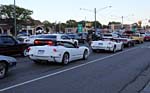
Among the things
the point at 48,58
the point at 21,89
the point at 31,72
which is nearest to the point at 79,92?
the point at 21,89

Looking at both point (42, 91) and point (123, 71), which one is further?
point (123, 71)

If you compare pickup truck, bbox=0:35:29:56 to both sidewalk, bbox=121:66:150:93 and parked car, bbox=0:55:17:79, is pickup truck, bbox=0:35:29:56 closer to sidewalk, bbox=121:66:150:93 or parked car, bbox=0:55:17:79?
parked car, bbox=0:55:17:79

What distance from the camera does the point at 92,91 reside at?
9.03 metres

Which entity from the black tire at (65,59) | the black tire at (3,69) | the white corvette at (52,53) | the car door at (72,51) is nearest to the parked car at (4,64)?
the black tire at (3,69)

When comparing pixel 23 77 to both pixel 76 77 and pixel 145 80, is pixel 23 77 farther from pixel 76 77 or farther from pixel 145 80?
pixel 145 80

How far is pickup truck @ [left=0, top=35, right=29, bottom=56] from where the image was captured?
18.7 metres

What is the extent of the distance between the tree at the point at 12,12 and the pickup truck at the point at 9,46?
92.0m

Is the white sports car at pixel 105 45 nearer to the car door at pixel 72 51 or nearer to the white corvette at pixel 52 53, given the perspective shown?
the car door at pixel 72 51

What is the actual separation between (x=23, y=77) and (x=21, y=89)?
2.30 metres

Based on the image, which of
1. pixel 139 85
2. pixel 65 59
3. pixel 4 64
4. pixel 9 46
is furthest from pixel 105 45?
pixel 139 85

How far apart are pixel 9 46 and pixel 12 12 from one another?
9395 cm

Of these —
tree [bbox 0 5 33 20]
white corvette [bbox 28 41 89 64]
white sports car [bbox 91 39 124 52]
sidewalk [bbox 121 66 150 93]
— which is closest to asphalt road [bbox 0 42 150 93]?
sidewalk [bbox 121 66 150 93]

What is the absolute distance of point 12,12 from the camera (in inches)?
4360

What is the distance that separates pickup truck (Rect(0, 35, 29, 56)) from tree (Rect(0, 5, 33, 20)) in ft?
302
